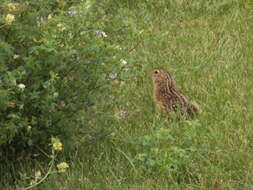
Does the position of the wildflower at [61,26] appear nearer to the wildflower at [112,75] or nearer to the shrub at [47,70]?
the shrub at [47,70]

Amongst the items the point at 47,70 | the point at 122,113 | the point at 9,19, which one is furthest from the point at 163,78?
the point at 9,19

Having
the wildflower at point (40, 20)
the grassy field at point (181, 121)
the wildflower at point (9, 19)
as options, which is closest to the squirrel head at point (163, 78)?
the grassy field at point (181, 121)

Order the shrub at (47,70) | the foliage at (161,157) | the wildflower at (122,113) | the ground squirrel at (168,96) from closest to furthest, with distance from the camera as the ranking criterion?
the shrub at (47,70) → the foliage at (161,157) → the wildflower at (122,113) → the ground squirrel at (168,96)

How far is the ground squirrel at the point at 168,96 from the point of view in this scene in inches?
256

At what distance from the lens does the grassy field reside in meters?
5.35

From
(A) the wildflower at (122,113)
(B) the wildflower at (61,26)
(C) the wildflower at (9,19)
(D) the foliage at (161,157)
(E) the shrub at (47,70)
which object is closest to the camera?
(C) the wildflower at (9,19)

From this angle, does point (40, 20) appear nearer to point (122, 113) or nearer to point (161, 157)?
point (122, 113)

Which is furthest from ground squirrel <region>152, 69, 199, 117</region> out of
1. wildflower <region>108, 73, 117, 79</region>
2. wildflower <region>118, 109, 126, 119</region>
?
wildflower <region>108, 73, 117, 79</region>

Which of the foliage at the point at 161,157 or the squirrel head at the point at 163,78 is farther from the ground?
the squirrel head at the point at 163,78

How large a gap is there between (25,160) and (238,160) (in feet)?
6.24

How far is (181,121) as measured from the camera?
625cm

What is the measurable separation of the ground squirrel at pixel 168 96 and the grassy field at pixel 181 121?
122 millimetres

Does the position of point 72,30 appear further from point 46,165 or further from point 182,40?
point 182,40

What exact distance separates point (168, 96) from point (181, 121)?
1.93 feet
